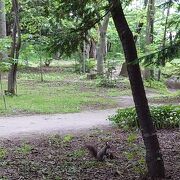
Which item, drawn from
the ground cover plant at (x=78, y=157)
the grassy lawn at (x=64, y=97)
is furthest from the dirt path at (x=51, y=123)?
the grassy lawn at (x=64, y=97)

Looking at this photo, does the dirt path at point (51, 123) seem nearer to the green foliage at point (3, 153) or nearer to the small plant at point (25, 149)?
the small plant at point (25, 149)

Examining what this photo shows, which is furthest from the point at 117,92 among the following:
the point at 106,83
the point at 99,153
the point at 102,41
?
the point at 99,153

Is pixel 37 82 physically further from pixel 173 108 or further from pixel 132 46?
pixel 132 46

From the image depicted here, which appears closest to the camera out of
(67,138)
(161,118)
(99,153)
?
(99,153)

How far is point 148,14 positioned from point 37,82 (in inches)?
292

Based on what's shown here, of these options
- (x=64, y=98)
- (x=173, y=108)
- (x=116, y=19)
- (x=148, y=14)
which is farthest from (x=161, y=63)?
(x=148, y=14)

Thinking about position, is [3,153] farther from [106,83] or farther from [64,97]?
[106,83]

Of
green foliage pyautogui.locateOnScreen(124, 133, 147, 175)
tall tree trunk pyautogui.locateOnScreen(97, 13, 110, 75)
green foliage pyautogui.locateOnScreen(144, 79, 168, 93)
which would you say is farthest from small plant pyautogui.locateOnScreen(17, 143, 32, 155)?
tall tree trunk pyautogui.locateOnScreen(97, 13, 110, 75)

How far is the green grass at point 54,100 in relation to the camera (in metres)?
13.6

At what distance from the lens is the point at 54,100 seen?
15750mm

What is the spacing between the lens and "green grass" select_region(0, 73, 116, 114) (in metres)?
13.6

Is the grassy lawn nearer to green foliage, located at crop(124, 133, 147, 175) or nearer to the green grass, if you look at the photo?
the green grass

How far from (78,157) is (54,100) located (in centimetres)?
862

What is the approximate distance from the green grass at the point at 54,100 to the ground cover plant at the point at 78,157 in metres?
4.41
